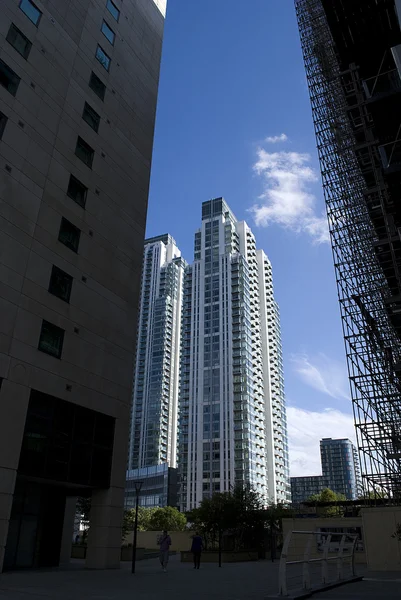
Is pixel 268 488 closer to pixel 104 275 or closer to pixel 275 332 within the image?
pixel 275 332

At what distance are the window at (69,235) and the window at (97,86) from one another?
339 inches

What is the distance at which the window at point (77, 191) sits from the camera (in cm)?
2291

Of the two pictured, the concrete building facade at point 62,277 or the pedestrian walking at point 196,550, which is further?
the pedestrian walking at point 196,550

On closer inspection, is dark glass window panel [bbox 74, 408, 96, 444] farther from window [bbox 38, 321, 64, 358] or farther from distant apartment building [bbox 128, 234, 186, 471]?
distant apartment building [bbox 128, 234, 186, 471]

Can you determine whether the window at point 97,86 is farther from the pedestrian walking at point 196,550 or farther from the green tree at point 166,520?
the green tree at point 166,520

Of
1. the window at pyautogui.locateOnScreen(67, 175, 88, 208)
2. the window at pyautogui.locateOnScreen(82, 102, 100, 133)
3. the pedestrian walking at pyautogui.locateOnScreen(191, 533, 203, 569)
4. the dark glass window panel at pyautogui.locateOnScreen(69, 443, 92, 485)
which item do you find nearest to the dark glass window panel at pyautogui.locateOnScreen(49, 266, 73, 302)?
the window at pyautogui.locateOnScreen(67, 175, 88, 208)

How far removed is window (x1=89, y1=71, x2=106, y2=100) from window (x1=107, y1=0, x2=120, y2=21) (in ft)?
19.4

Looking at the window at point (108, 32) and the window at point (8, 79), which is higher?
the window at point (108, 32)

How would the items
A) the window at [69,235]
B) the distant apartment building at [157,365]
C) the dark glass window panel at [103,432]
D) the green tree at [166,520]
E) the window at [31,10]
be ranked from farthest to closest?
the distant apartment building at [157,365], the green tree at [166,520], the window at [31,10], the window at [69,235], the dark glass window panel at [103,432]

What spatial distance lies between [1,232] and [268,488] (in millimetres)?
121377

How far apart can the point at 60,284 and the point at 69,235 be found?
259 centimetres

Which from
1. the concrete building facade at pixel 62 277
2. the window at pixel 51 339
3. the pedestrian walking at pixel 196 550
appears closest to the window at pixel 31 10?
the concrete building facade at pixel 62 277

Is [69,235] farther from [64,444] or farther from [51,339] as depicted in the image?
[64,444]

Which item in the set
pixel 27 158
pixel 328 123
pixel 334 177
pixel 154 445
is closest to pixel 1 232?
pixel 27 158
